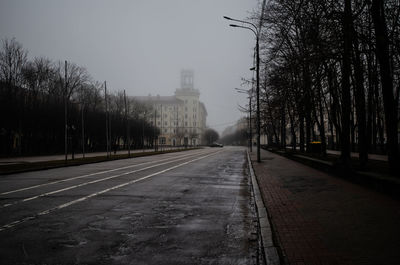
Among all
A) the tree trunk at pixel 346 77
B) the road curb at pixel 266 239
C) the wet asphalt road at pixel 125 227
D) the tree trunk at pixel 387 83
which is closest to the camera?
the road curb at pixel 266 239

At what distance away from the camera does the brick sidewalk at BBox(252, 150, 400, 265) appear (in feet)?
13.9

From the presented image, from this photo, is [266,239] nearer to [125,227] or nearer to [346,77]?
[125,227]

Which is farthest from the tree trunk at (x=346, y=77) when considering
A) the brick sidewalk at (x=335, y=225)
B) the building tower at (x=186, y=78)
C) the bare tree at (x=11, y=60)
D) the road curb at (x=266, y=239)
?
the building tower at (x=186, y=78)

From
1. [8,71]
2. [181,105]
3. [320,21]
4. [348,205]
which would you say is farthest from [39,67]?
[181,105]

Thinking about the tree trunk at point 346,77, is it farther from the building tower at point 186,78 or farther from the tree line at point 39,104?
the building tower at point 186,78

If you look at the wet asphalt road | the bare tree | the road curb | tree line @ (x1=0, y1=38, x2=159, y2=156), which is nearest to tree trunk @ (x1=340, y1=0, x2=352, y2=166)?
the wet asphalt road

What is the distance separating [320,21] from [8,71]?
1645 inches

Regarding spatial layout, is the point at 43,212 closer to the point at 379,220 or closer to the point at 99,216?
the point at 99,216

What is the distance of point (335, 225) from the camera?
5723 millimetres

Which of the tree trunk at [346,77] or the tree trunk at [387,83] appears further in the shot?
the tree trunk at [346,77]

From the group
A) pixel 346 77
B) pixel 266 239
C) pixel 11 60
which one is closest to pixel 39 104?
pixel 11 60

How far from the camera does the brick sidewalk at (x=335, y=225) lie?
4.24 m

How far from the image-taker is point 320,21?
1200 centimetres

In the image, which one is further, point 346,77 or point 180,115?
point 180,115
